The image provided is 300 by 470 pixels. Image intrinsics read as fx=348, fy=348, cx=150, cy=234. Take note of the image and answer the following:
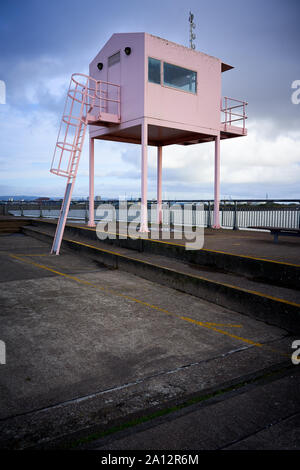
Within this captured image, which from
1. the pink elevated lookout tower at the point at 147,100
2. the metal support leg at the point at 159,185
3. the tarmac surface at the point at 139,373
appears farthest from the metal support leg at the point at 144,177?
the tarmac surface at the point at 139,373

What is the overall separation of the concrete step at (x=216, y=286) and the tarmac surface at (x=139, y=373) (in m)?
0.20

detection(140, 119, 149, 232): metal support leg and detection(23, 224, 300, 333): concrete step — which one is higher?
detection(140, 119, 149, 232): metal support leg

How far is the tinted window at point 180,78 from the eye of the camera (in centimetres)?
1343

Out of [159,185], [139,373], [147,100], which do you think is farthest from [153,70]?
[139,373]

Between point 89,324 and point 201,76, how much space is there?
41.2ft

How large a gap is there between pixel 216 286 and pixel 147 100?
8392 mm

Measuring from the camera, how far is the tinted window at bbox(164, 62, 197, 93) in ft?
44.1

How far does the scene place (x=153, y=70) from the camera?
1302 cm

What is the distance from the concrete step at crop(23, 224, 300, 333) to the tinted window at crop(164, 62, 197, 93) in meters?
6.82

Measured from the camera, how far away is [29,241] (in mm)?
15562

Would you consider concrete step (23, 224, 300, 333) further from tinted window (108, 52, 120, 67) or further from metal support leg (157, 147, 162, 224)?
tinted window (108, 52, 120, 67)

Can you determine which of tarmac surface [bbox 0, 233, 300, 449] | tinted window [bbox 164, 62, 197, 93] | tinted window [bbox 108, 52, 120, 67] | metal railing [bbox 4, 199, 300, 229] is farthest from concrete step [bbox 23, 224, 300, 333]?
tinted window [bbox 108, 52, 120, 67]

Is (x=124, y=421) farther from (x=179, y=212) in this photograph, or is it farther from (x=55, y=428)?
(x=179, y=212)
